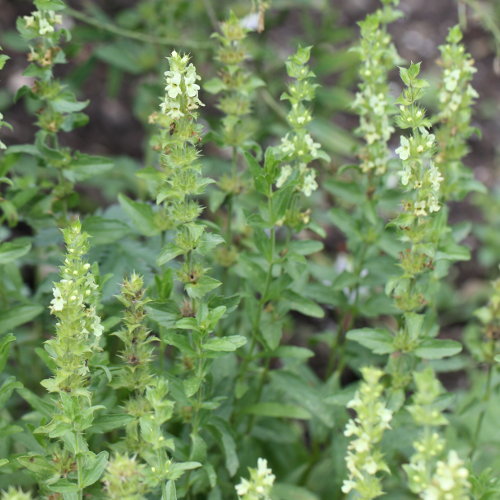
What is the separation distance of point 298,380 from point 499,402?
0.92 metres

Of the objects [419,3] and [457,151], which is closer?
[457,151]

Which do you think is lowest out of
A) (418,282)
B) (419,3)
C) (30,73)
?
(418,282)

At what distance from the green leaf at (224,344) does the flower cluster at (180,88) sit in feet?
1.95

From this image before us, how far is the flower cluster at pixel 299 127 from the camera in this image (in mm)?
2416

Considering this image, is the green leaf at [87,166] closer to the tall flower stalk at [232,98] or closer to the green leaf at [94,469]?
the tall flower stalk at [232,98]

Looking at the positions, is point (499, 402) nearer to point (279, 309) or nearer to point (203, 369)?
point (279, 309)

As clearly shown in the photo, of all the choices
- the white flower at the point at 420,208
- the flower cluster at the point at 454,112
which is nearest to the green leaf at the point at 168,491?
the white flower at the point at 420,208

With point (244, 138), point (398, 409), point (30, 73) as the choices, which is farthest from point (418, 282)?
point (30, 73)

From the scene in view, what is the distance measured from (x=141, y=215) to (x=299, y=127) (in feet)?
2.01

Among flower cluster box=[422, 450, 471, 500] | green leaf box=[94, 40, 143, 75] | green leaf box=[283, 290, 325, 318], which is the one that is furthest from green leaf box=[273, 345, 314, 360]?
green leaf box=[94, 40, 143, 75]

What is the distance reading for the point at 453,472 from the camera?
5.65 feet

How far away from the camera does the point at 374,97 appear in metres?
2.68

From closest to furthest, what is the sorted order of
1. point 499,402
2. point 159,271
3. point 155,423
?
point 155,423 < point 159,271 < point 499,402

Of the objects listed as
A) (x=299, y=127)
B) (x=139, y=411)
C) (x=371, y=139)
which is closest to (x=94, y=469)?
(x=139, y=411)
